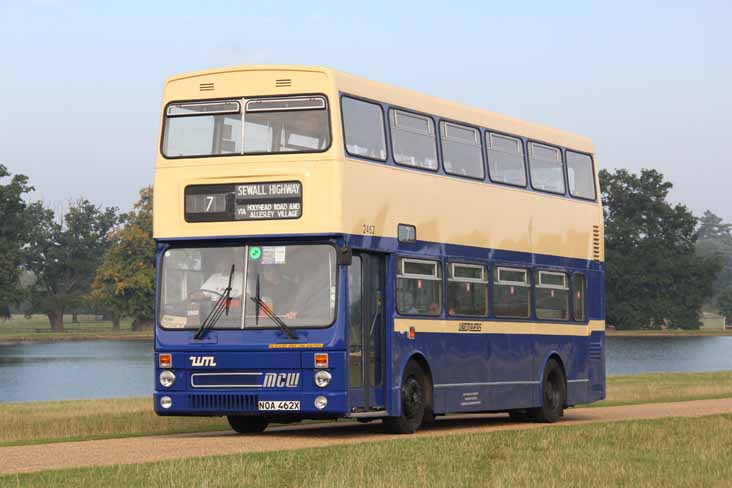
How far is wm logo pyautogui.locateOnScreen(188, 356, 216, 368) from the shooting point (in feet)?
64.1

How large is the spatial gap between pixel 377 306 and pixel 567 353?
699 cm

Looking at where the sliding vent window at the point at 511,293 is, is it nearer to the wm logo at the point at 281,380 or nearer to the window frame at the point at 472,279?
the window frame at the point at 472,279

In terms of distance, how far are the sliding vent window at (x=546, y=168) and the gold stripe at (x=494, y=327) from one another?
2.34 meters

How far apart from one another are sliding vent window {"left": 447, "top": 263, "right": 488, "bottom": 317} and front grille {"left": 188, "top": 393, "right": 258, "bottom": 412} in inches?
163

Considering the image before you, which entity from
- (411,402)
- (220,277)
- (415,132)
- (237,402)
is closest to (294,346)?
(237,402)

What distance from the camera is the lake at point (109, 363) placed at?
57562mm

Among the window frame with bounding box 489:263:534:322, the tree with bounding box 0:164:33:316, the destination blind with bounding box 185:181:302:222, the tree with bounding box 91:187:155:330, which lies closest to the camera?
the destination blind with bounding box 185:181:302:222

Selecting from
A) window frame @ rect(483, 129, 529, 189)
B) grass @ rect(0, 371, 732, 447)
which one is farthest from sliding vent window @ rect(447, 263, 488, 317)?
grass @ rect(0, 371, 732, 447)

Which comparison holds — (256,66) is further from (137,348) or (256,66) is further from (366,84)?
(137,348)

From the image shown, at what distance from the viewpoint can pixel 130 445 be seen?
63.2 feet

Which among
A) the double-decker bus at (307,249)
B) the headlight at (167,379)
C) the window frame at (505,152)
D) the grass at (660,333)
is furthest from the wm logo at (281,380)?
the grass at (660,333)

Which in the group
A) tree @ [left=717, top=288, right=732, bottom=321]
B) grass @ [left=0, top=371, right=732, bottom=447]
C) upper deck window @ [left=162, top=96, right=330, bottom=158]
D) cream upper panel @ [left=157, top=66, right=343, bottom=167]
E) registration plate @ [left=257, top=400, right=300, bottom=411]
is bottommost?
grass @ [left=0, top=371, right=732, bottom=447]

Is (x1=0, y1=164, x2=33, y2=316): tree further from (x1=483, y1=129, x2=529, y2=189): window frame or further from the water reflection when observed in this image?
(x1=483, y1=129, x2=529, y2=189): window frame

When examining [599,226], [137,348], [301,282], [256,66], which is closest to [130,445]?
[301,282]
